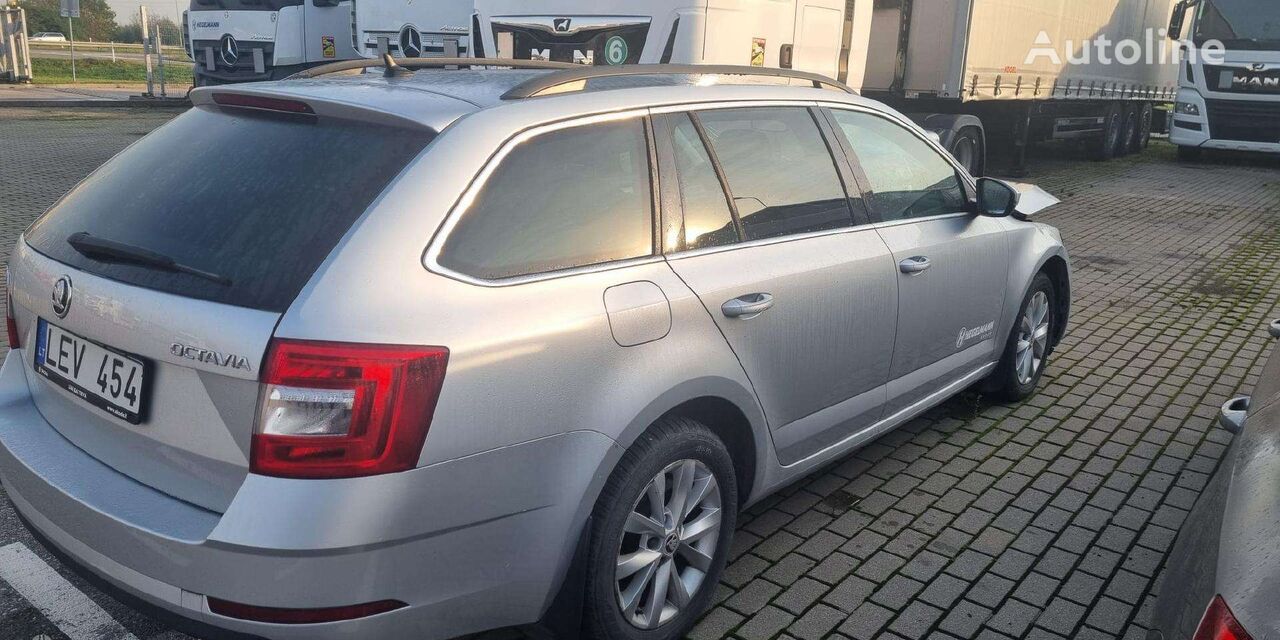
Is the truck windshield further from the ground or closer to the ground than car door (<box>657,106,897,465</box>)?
further from the ground

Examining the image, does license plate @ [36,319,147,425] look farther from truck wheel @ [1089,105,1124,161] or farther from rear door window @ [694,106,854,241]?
truck wheel @ [1089,105,1124,161]

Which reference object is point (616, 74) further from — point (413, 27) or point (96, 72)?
point (96, 72)

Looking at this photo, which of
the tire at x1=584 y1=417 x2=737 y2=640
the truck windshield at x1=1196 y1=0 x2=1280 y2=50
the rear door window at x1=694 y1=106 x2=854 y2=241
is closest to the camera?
the tire at x1=584 y1=417 x2=737 y2=640

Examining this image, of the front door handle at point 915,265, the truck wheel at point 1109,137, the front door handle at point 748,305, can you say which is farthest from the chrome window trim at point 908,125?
the truck wheel at point 1109,137

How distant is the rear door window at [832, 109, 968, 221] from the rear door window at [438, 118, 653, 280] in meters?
1.18

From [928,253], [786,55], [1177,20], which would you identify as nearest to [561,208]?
[928,253]

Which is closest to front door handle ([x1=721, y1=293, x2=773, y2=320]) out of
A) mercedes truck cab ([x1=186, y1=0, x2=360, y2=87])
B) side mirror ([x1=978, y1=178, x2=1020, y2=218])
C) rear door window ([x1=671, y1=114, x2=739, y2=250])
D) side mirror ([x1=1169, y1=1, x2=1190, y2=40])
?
rear door window ([x1=671, y1=114, x2=739, y2=250])

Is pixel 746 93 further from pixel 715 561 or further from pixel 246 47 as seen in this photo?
pixel 246 47

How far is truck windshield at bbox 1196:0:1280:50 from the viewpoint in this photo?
1656 cm

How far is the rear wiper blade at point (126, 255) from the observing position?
2.29 meters

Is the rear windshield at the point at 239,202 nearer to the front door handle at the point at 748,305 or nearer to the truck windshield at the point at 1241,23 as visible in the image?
the front door handle at the point at 748,305

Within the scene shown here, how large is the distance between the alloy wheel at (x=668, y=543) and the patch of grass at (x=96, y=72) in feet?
107

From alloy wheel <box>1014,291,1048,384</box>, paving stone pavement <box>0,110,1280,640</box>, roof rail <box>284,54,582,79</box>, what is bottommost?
paving stone pavement <box>0,110,1280,640</box>

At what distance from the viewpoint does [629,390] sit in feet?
8.28
